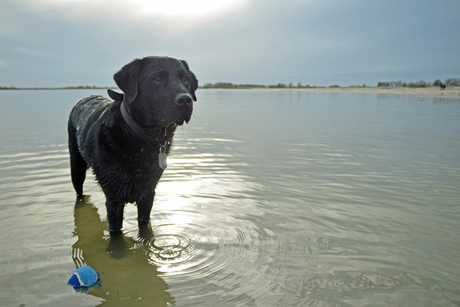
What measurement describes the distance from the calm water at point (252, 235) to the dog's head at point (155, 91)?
2.28 ft

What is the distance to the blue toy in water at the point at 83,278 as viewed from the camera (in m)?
3.05

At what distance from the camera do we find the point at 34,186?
241 inches

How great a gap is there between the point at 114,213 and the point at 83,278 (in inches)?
40.0

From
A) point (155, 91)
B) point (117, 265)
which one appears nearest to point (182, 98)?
point (155, 91)

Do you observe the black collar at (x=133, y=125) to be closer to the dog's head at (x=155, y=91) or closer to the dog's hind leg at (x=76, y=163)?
the dog's head at (x=155, y=91)

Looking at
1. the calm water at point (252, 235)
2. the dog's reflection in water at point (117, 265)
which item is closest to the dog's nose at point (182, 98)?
the calm water at point (252, 235)

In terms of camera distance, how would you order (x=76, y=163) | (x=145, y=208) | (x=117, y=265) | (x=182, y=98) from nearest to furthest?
(x=182, y=98)
(x=117, y=265)
(x=145, y=208)
(x=76, y=163)

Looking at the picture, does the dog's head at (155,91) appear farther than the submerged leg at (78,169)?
Answer: No

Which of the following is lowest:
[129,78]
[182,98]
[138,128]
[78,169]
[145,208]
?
[145,208]

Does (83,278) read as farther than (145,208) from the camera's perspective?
No

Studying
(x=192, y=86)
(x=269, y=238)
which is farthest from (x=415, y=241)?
(x=192, y=86)

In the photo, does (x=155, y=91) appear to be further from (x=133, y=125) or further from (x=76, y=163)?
(x=76, y=163)

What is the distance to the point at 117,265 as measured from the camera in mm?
3525

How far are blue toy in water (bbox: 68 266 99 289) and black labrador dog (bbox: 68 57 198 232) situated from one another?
3.08 ft
